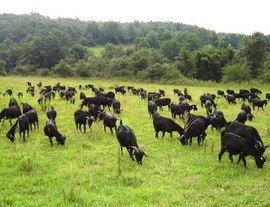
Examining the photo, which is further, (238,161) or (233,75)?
(233,75)

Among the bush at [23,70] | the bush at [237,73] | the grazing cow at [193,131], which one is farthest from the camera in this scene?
the bush at [23,70]

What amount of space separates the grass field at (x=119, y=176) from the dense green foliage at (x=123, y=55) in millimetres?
49424

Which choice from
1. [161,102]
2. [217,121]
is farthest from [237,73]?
[217,121]

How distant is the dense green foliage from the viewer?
2872 inches

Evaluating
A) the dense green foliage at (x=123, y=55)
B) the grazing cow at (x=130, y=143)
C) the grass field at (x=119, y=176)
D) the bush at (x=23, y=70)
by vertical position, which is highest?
the dense green foliage at (x=123, y=55)

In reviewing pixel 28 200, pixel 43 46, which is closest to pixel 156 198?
pixel 28 200

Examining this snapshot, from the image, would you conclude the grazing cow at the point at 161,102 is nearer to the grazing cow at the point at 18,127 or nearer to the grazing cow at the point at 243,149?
the grazing cow at the point at 18,127

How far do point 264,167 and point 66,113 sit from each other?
16553mm

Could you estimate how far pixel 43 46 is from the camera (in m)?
95.2

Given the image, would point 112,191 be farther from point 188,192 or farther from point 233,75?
point 233,75

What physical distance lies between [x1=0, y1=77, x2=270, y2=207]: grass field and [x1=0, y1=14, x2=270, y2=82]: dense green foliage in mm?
49424

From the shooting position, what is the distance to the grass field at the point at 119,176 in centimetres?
1296

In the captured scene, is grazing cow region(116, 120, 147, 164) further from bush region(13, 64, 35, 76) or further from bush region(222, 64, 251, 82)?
bush region(13, 64, 35, 76)

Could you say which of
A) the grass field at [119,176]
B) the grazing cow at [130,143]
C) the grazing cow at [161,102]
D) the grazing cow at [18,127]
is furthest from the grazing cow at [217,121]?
the grazing cow at [18,127]
